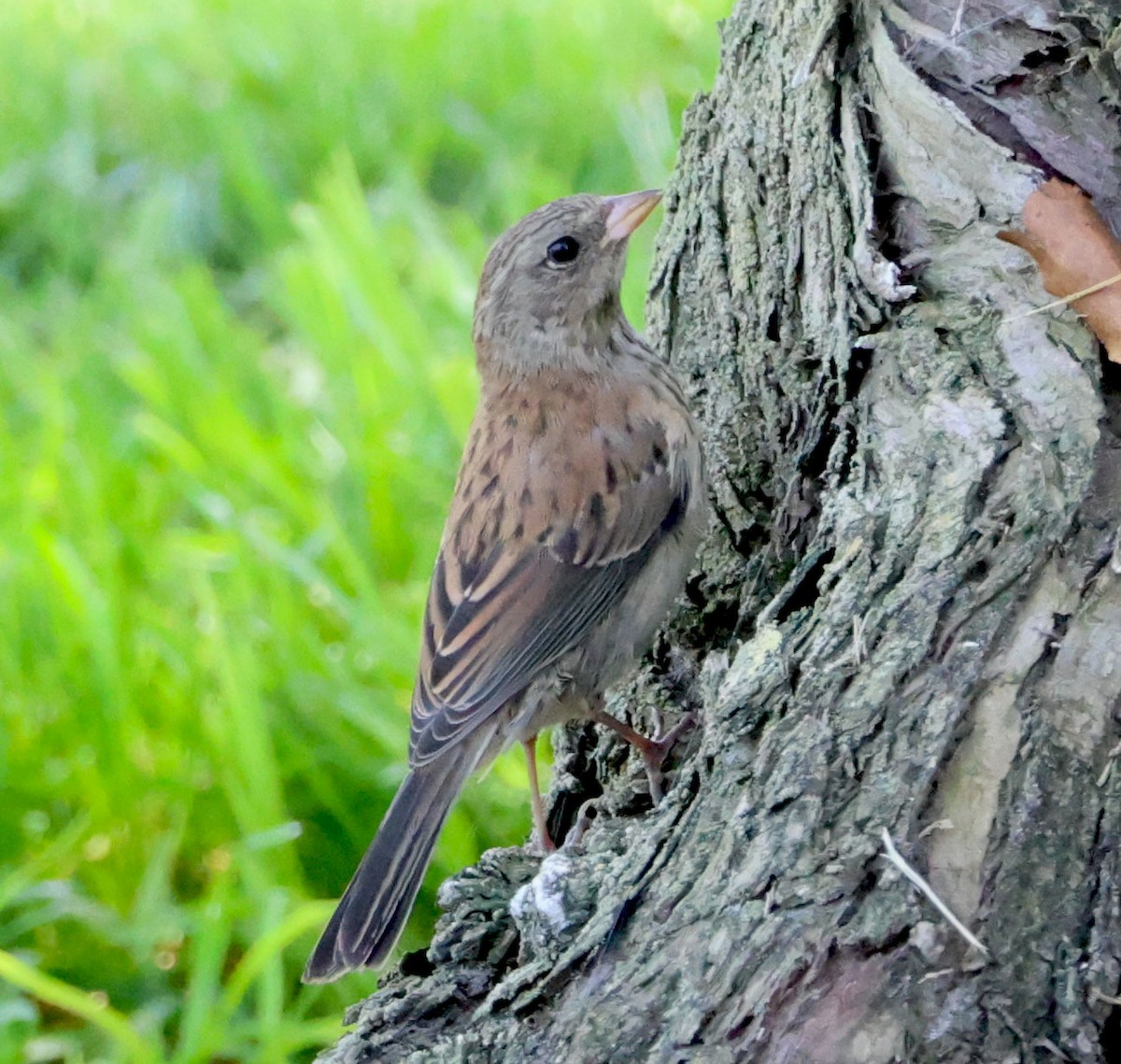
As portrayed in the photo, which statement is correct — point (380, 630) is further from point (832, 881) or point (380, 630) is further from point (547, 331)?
point (832, 881)

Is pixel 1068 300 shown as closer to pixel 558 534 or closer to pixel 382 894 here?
pixel 558 534

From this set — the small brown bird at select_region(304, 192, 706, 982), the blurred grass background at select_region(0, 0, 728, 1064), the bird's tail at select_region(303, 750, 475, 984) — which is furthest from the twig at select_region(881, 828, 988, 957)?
the blurred grass background at select_region(0, 0, 728, 1064)

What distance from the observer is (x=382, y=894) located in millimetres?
2799

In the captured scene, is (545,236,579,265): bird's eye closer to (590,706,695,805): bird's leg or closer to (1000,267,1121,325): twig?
(590,706,695,805): bird's leg

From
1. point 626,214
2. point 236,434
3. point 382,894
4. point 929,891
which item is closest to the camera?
point 929,891

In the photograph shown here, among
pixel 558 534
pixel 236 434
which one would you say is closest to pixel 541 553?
pixel 558 534

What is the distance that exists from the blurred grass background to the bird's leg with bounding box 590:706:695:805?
731 mm

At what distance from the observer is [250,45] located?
721cm

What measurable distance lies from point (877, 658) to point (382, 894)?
108 cm

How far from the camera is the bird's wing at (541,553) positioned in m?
3.23

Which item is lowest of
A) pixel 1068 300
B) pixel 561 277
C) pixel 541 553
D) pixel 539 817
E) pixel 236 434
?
pixel 539 817

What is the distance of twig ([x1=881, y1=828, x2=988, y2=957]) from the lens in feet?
6.55

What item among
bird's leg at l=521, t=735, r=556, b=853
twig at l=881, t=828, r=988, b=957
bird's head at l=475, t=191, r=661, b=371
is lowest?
twig at l=881, t=828, r=988, b=957

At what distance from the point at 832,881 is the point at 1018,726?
1.20 ft
